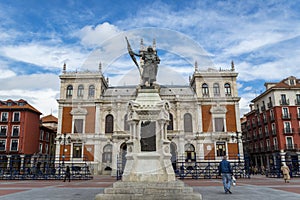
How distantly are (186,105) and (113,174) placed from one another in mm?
17687

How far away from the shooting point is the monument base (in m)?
8.96

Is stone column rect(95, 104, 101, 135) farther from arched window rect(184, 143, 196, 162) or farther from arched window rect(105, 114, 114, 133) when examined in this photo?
arched window rect(184, 143, 196, 162)

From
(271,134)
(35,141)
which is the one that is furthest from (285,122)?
(35,141)

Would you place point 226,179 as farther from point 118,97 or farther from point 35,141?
point 35,141

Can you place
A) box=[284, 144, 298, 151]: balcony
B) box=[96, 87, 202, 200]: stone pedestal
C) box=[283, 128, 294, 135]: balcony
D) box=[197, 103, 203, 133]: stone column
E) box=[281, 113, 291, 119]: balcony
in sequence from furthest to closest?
box=[281, 113, 291, 119]: balcony → box=[283, 128, 294, 135]: balcony → box=[197, 103, 203, 133]: stone column → box=[284, 144, 298, 151]: balcony → box=[96, 87, 202, 200]: stone pedestal

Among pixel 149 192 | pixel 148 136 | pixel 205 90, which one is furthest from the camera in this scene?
pixel 205 90

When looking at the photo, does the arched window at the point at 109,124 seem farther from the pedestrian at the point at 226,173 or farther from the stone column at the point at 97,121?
the pedestrian at the point at 226,173

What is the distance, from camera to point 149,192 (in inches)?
356

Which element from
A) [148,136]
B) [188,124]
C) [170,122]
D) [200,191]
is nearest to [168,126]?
[170,122]

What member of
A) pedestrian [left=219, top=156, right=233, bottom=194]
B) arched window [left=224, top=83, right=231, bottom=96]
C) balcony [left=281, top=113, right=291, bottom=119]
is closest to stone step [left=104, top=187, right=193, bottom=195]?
pedestrian [left=219, top=156, right=233, bottom=194]

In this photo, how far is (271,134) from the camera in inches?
1834

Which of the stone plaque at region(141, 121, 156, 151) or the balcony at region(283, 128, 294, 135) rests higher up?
the balcony at region(283, 128, 294, 135)

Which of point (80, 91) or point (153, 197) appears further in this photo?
point (80, 91)

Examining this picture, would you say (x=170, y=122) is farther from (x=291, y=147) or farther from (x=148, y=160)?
(x=148, y=160)
